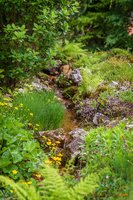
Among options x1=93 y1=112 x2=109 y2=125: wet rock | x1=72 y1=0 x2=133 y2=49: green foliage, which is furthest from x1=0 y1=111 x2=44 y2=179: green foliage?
x1=72 y1=0 x2=133 y2=49: green foliage

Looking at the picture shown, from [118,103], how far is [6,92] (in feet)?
6.78

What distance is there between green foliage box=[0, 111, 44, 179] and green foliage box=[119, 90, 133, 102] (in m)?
3.38

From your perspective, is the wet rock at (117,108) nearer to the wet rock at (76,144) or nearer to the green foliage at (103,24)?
the wet rock at (76,144)

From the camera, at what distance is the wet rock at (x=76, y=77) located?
936cm

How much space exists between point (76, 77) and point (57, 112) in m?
3.18

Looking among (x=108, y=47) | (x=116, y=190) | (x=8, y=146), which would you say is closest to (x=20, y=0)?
(x=8, y=146)

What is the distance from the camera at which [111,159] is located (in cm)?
450

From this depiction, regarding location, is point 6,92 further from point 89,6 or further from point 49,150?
point 89,6

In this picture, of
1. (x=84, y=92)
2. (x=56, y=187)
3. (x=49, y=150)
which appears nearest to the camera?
(x=56, y=187)

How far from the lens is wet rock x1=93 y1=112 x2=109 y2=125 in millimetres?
6946

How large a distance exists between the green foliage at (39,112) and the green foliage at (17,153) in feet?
4.11

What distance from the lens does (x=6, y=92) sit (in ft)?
24.0

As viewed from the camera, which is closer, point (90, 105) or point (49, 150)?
point (49, 150)

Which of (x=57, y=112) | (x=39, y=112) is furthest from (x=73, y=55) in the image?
(x=39, y=112)
